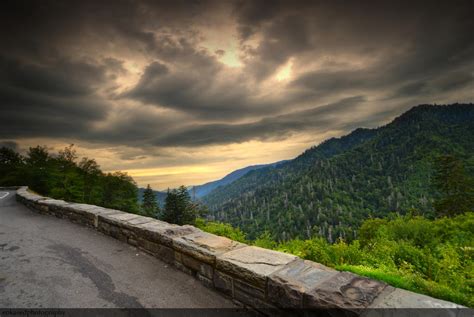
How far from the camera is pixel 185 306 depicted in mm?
2943

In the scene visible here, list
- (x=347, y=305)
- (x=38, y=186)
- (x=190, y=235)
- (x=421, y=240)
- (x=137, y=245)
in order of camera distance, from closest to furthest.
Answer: (x=347, y=305), (x=190, y=235), (x=137, y=245), (x=421, y=240), (x=38, y=186)

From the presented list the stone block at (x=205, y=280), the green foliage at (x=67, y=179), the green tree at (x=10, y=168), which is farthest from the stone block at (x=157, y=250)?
the green tree at (x=10, y=168)

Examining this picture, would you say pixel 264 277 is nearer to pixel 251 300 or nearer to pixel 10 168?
pixel 251 300

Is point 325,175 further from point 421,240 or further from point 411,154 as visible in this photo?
point 421,240

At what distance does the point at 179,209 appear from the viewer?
137ft

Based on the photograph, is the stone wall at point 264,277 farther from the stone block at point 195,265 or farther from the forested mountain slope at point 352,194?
the forested mountain slope at point 352,194

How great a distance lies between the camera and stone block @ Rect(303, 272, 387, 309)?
212 cm

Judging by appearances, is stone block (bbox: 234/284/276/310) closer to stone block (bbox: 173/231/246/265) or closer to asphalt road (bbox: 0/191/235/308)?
asphalt road (bbox: 0/191/235/308)

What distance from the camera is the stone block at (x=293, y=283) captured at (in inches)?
93.0

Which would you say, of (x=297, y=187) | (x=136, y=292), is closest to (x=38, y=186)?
(x=136, y=292)

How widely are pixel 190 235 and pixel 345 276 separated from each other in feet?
8.01

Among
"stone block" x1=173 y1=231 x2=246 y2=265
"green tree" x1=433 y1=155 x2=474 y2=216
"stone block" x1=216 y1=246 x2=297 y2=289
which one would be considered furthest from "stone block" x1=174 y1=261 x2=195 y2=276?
"green tree" x1=433 y1=155 x2=474 y2=216

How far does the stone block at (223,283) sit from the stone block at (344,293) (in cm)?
101

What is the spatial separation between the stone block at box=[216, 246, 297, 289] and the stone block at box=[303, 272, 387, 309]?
542 mm
